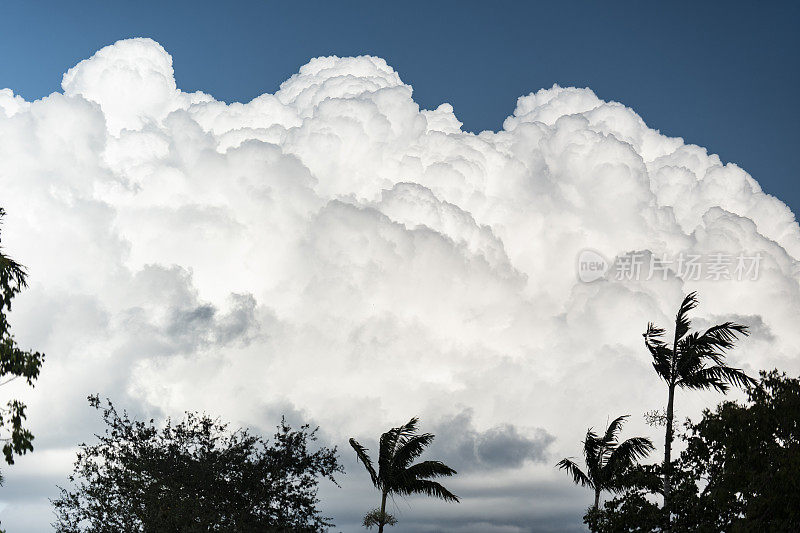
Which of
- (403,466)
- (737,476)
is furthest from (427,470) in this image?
(737,476)

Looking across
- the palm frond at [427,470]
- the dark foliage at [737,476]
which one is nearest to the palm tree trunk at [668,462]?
the dark foliage at [737,476]

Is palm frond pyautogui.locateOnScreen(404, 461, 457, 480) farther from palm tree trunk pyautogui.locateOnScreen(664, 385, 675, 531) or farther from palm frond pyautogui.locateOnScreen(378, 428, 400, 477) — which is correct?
palm tree trunk pyautogui.locateOnScreen(664, 385, 675, 531)

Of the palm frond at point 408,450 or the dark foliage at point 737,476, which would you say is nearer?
the dark foliage at point 737,476

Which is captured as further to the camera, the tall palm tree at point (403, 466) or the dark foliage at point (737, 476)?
the tall palm tree at point (403, 466)

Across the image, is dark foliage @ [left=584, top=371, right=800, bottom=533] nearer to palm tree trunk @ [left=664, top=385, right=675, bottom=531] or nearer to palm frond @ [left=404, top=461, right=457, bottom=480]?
palm tree trunk @ [left=664, top=385, right=675, bottom=531]

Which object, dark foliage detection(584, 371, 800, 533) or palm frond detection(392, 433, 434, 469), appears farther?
palm frond detection(392, 433, 434, 469)

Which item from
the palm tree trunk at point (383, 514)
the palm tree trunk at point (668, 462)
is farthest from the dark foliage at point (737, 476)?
the palm tree trunk at point (383, 514)

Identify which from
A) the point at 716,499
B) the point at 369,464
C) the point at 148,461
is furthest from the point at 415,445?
the point at 716,499

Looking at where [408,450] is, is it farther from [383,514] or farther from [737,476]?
[737,476]

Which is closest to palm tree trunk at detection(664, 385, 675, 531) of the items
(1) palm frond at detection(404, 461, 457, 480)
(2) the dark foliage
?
(2) the dark foliage

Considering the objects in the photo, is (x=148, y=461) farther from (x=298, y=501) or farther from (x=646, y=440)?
(x=646, y=440)

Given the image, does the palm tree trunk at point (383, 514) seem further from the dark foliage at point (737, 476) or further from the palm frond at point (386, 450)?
the dark foliage at point (737, 476)

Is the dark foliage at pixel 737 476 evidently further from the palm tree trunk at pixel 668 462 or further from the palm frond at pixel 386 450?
the palm frond at pixel 386 450

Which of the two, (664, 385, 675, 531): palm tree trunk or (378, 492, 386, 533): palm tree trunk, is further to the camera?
(378, 492, 386, 533): palm tree trunk
